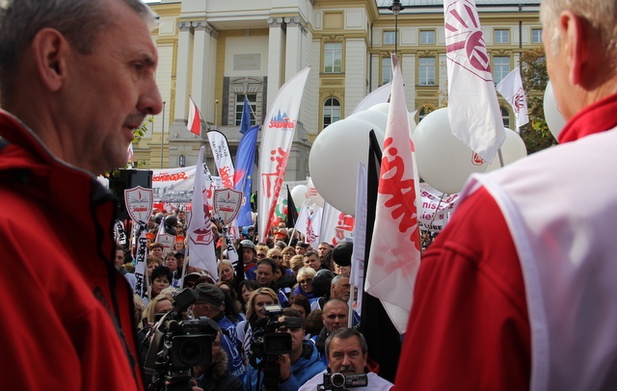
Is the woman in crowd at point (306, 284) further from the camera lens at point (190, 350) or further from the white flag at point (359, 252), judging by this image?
the camera lens at point (190, 350)

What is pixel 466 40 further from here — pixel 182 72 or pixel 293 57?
pixel 182 72

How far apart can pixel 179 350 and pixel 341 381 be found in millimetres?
1002

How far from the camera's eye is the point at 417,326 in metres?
0.98

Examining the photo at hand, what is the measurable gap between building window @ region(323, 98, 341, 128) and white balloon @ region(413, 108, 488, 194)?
35955mm

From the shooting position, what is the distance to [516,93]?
15289 millimetres

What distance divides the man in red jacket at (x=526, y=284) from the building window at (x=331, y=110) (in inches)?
1708

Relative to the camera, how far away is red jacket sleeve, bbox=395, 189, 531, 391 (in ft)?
2.92

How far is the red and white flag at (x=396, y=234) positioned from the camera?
3.96 m

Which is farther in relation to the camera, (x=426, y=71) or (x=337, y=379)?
(x=426, y=71)

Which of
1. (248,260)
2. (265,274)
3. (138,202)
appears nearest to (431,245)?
(265,274)

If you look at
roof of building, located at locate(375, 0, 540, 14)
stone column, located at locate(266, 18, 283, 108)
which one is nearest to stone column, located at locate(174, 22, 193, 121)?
stone column, located at locate(266, 18, 283, 108)

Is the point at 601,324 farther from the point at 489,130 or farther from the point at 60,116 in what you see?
the point at 489,130

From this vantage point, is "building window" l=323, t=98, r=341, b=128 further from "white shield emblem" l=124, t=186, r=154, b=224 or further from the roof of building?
"white shield emblem" l=124, t=186, r=154, b=224

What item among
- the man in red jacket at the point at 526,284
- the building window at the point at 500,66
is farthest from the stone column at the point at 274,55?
the man in red jacket at the point at 526,284
